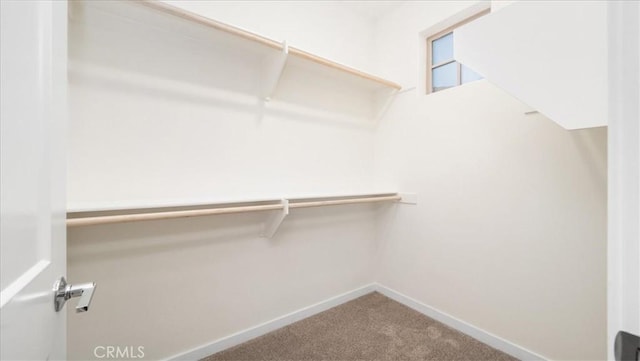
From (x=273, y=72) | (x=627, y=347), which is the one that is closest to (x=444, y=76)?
(x=273, y=72)

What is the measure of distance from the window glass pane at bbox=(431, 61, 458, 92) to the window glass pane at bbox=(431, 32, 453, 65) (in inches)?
2.4

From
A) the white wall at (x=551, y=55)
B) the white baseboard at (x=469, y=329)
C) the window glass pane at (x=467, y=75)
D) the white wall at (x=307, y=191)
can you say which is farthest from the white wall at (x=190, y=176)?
the white wall at (x=551, y=55)

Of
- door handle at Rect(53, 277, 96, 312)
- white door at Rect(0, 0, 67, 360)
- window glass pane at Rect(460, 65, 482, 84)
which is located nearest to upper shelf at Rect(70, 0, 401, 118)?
window glass pane at Rect(460, 65, 482, 84)

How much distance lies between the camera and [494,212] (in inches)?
64.4

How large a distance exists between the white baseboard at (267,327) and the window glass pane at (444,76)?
1.81 m

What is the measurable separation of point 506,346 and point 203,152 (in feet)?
7.26

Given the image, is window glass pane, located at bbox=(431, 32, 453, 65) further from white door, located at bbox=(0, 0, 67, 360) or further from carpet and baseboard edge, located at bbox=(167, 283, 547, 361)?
white door, located at bbox=(0, 0, 67, 360)

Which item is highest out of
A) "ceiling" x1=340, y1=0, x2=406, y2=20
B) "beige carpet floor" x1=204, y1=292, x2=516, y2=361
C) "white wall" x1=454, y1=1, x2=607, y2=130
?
"ceiling" x1=340, y1=0, x2=406, y2=20

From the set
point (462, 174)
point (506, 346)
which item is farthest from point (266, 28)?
point (506, 346)

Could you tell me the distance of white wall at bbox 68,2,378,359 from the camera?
1.28 m

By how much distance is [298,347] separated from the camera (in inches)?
64.4

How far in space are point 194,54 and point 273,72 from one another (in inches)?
18.5

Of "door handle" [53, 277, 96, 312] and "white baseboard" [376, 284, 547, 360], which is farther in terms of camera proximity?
"white baseboard" [376, 284, 547, 360]

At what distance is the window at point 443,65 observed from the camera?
6.15 feet
